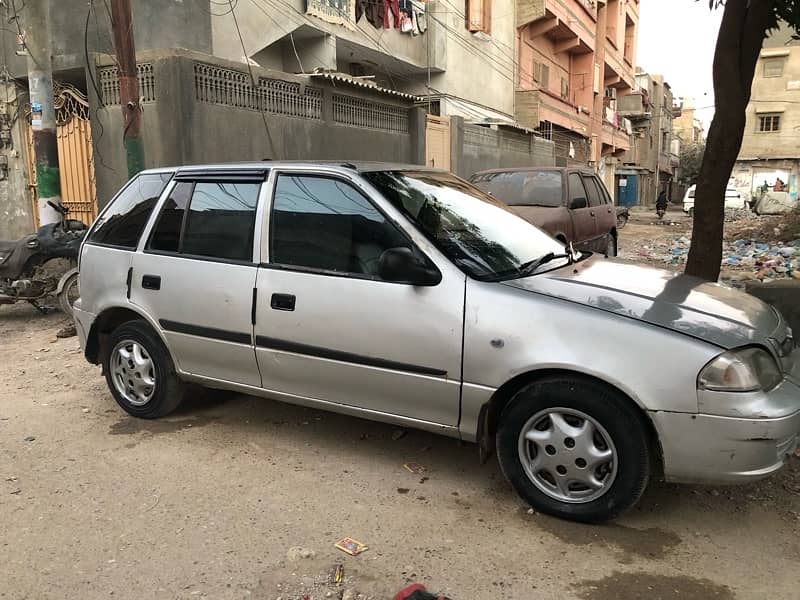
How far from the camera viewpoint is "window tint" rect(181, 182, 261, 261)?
389 cm

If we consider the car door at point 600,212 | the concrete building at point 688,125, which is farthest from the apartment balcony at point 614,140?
the concrete building at point 688,125

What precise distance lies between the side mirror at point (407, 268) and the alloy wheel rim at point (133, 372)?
2015 mm

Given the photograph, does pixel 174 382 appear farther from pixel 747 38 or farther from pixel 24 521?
pixel 747 38

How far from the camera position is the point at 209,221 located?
13.3ft

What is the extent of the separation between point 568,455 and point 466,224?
143 cm

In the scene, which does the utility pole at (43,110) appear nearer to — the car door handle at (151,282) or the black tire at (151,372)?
the black tire at (151,372)

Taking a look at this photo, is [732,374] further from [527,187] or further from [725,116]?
[527,187]

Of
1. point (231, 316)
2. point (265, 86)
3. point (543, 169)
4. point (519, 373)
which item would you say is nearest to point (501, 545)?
point (519, 373)

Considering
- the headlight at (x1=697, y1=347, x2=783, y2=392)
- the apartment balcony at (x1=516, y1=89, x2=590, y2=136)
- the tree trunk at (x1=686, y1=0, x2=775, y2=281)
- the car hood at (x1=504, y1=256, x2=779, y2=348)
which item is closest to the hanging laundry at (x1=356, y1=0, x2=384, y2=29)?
the apartment balcony at (x1=516, y1=89, x2=590, y2=136)

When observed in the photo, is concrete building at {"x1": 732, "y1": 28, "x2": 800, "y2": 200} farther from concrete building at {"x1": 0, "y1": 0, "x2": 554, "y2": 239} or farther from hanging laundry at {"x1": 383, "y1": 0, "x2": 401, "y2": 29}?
hanging laundry at {"x1": 383, "y1": 0, "x2": 401, "y2": 29}

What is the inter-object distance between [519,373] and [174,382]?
2.42m

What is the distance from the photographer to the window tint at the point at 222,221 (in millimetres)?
3887

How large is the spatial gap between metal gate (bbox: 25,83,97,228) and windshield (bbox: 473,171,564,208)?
20.4ft

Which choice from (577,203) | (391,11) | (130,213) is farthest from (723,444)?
(391,11)
